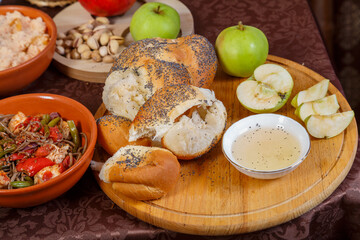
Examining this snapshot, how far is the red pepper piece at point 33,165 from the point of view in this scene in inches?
54.8

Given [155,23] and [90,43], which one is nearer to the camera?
[155,23]

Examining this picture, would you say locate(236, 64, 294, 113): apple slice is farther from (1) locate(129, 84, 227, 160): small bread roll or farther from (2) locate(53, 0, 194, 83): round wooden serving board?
(2) locate(53, 0, 194, 83): round wooden serving board

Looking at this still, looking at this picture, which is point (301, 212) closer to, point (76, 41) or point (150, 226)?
point (150, 226)

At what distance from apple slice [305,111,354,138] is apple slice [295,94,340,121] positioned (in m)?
0.05

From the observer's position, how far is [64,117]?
5.38 feet

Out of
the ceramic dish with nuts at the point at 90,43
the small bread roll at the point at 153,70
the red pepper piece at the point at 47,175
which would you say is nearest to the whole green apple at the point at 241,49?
the small bread roll at the point at 153,70

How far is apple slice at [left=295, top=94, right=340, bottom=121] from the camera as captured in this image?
5.25 ft

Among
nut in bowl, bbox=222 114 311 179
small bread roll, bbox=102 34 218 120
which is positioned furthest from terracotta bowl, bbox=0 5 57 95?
nut in bowl, bbox=222 114 311 179

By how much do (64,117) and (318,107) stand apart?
3.00ft

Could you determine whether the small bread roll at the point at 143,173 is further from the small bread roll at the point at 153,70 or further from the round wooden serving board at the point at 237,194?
the small bread roll at the point at 153,70

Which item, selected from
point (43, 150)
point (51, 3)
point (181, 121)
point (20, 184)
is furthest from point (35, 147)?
point (51, 3)

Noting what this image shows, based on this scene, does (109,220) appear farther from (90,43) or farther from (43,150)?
(90,43)

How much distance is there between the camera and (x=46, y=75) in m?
2.04

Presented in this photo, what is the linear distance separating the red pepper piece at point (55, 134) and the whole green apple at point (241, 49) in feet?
2.29
